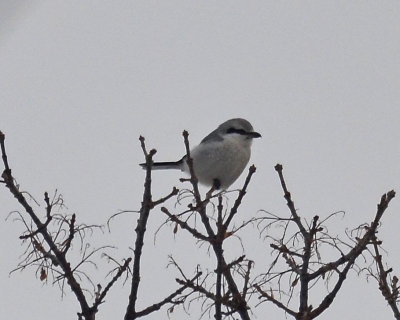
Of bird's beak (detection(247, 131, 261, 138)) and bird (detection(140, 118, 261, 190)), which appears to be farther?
bird's beak (detection(247, 131, 261, 138))

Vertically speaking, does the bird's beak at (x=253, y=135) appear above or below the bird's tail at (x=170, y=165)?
below

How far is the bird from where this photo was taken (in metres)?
6.91

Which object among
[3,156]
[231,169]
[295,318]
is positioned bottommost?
[295,318]

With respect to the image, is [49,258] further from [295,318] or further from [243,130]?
[243,130]

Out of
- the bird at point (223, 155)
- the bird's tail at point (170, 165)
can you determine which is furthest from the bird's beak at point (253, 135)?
the bird's tail at point (170, 165)

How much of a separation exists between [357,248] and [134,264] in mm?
1117

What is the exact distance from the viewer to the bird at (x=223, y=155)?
6.91 meters

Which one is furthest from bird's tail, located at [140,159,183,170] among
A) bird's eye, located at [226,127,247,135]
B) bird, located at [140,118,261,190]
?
bird's eye, located at [226,127,247,135]

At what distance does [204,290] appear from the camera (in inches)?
127

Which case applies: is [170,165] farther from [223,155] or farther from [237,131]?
[223,155]

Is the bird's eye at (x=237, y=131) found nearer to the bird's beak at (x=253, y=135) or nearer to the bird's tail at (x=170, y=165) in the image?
the bird's beak at (x=253, y=135)

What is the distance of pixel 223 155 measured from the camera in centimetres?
691

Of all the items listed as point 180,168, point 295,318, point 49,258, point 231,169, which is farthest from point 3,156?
point 180,168

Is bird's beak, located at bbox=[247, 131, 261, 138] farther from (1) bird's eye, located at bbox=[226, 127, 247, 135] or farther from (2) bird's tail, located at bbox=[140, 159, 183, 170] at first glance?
(2) bird's tail, located at bbox=[140, 159, 183, 170]
